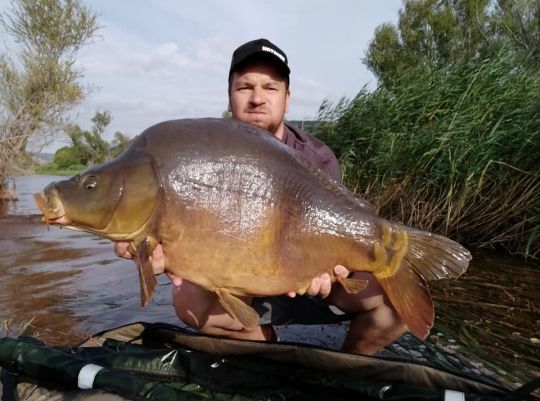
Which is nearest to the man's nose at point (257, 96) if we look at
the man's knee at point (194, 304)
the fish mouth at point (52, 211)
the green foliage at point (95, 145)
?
the man's knee at point (194, 304)

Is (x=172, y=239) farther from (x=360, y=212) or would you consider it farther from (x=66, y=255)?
(x=66, y=255)

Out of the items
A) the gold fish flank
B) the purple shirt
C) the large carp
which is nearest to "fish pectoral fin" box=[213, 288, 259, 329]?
the large carp

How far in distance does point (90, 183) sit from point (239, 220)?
0.53m

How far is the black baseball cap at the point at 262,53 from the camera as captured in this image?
250cm

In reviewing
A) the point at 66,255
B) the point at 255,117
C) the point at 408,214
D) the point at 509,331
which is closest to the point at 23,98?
the point at 66,255

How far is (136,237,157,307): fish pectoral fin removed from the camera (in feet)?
5.27

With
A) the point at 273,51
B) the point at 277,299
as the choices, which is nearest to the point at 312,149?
the point at 273,51

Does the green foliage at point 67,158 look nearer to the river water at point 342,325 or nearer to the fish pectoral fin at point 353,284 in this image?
the river water at point 342,325

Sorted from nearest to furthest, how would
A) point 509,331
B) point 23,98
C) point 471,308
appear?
point 509,331 → point 471,308 → point 23,98

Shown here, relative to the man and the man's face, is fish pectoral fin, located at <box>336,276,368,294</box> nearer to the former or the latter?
the man

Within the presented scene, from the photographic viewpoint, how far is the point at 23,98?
12.9 m

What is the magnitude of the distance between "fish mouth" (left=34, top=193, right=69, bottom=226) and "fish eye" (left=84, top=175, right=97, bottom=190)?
11 centimetres

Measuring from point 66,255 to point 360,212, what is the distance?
14.2ft

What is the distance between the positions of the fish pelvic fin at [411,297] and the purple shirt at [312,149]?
834 mm
